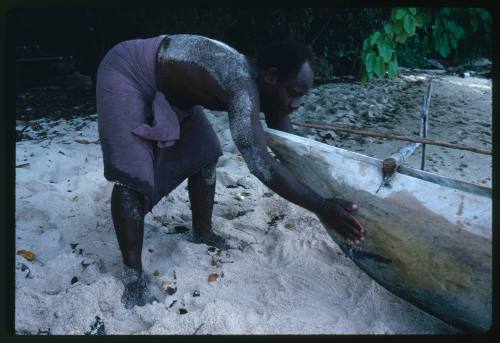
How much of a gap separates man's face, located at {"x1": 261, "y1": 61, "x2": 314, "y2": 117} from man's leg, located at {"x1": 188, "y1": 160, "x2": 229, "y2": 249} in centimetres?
64

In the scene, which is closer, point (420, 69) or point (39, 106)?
point (39, 106)

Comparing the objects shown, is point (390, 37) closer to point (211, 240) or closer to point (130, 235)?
point (211, 240)

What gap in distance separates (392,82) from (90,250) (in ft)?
16.3

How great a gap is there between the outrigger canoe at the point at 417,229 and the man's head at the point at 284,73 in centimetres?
20

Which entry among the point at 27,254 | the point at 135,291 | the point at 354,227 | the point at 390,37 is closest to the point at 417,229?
the point at 354,227

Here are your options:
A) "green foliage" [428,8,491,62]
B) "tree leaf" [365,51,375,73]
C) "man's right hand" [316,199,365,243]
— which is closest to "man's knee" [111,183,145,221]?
"man's right hand" [316,199,365,243]

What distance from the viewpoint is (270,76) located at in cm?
181

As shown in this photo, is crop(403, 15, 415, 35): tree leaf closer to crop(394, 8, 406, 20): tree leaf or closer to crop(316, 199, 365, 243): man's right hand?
crop(394, 8, 406, 20): tree leaf

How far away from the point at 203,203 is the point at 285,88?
0.89 metres

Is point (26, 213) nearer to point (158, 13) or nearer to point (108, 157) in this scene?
point (108, 157)

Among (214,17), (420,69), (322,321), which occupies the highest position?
(214,17)

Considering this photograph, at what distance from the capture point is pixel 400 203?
5.70 ft

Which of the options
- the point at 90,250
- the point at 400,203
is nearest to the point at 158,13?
the point at 90,250

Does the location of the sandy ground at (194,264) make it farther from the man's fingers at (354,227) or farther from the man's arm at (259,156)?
the man's arm at (259,156)
